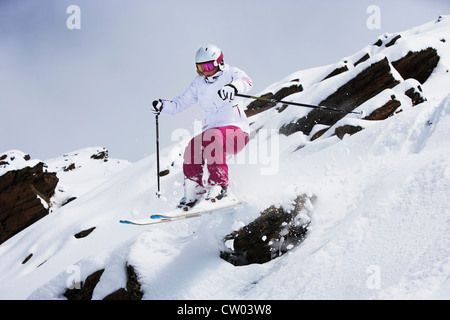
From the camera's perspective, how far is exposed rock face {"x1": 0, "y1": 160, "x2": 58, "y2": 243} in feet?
71.5

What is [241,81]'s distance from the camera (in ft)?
14.7

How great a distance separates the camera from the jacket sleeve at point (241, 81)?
14.4 feet

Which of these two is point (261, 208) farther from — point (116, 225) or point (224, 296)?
point (116, 225)

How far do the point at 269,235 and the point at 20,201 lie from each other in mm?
24981

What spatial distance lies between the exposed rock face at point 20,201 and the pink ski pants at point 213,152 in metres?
23.6

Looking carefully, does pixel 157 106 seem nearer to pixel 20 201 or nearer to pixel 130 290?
pixel 130 290

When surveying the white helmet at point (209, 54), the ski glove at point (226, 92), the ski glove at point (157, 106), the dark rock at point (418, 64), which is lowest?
the ski glove at point (157, 106)

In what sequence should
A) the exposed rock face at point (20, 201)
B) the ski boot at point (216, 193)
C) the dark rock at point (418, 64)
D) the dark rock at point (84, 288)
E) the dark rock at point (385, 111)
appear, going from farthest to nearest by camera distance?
the exposed rock face at point (20, 201) → the dark rock at point (418, 64) → the dark rock at point (385, 111) → the dark rock at point (84, 288) → the ski boot at point (216, 193)

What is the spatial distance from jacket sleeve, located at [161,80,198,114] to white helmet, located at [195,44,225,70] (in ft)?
1.98

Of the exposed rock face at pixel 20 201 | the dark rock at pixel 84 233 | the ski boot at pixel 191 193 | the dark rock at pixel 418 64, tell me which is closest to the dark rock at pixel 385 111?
the dark rock at pixel 418 64

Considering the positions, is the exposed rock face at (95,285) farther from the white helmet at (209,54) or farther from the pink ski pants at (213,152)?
the white helmet at (209,54)

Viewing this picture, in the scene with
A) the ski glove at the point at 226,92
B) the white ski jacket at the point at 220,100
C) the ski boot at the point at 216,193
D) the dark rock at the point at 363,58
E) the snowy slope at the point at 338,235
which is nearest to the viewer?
the snowy slope at the point at 338,235

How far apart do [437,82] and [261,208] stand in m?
13.8
